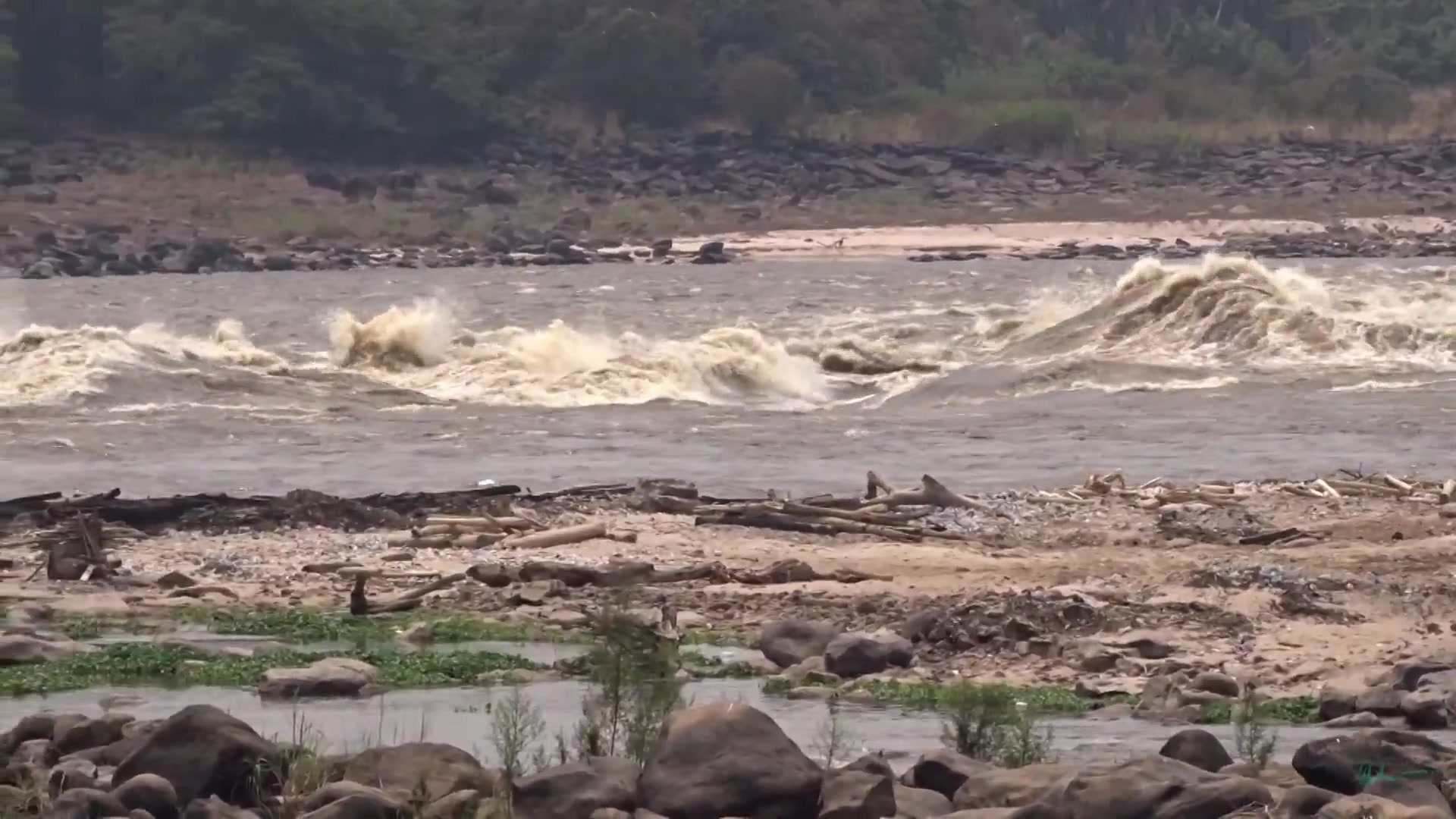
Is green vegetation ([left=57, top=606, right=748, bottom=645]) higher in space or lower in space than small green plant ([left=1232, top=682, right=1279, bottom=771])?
lower

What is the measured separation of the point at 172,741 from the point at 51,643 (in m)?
3.22

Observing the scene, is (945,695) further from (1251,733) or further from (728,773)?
(728,773)

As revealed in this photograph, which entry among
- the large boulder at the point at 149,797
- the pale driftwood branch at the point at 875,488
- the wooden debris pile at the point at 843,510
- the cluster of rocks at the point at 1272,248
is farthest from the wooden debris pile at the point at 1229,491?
the cluster of rocks at the point at 1272,248

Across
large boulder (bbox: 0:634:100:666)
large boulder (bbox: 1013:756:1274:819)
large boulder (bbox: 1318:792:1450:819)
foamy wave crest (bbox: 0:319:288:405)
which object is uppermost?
large boulder (bbox: 1013:756:1274:819)

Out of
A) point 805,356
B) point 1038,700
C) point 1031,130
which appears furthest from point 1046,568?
point 1031,130

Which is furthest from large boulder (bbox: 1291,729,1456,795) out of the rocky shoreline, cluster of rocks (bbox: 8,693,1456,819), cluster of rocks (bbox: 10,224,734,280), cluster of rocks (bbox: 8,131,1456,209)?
cluster of rocks (bbox: 8,131,1456,209)

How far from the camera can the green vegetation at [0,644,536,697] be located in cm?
1040

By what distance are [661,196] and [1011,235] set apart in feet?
34.2

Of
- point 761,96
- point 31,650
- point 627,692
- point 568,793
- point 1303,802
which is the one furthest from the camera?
point 761,96

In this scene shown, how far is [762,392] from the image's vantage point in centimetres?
2802

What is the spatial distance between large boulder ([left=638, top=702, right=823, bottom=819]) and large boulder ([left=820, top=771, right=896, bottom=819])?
2.1 inches

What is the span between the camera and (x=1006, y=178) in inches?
2881

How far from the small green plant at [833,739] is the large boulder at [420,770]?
104cm

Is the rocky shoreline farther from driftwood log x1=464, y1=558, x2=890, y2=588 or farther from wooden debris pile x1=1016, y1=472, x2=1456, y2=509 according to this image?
driftwood log x1=464, y1=558, x2=890, y2=588
